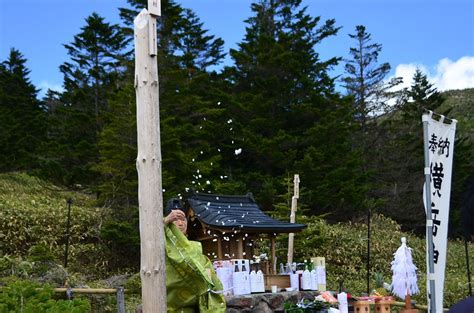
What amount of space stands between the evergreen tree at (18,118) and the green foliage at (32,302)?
13347 millimetres

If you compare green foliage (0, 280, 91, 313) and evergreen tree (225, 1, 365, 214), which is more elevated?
evergreen tree (225, 1, 365, 214)

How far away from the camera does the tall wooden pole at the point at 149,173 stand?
3.80 meters

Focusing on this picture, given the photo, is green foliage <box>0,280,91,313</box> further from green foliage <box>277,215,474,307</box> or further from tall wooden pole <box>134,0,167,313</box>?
green foliage <box>277,215,474,307</box>

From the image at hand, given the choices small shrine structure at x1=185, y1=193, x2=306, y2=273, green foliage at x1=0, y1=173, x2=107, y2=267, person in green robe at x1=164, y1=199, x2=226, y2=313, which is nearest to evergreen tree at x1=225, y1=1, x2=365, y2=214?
green foliage at x1=0, y1=173, x2=107, y2=267

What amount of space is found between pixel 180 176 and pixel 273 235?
20.3 ft

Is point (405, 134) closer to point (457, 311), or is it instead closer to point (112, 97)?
Result: point (112, 97)

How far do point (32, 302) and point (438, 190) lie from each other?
163 inches

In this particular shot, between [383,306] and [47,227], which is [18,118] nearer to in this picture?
[47,227]

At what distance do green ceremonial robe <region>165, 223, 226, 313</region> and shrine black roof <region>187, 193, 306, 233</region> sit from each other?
14.1 feet

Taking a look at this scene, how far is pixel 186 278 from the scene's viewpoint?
13.3 feet

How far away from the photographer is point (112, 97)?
17891 mm

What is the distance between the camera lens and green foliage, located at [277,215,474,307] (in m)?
13.3

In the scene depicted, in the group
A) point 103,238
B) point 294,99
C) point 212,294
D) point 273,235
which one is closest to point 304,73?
point 294,99

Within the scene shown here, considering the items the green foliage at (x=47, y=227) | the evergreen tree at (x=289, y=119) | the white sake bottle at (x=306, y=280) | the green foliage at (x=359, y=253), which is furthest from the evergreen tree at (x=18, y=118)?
the white sake bottle at (x=306, y=280)
